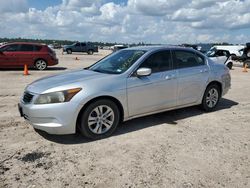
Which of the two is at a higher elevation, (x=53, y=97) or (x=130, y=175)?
(x=53, y=97)

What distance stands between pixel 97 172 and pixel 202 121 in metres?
3.18

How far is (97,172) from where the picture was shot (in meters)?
4.02

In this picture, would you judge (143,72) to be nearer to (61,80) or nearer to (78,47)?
(61,80)

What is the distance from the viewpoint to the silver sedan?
4875 mm

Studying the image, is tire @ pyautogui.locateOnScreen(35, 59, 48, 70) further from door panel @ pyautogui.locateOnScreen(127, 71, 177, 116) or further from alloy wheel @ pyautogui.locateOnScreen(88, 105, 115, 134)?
alloy wheel @ pyautogui.locateOnScreen(88, 105, 115, 134)

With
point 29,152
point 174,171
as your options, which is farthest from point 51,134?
point 174,171

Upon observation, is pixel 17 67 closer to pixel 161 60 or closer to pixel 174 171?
pixel 161 60

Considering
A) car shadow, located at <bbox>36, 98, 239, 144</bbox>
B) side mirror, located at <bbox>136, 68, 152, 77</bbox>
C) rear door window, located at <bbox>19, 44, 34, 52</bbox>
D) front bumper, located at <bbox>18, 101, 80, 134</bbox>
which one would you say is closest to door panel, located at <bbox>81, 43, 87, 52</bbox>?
rear door window, located at <bbox>19, 44, 34, 52</bbox>

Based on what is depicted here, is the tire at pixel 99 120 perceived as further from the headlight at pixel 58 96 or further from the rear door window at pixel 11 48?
the rear door window at pixel 11 48

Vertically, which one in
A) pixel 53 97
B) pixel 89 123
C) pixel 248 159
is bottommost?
pixel 248 159

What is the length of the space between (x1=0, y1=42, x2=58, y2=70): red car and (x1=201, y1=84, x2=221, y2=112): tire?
11906 mm

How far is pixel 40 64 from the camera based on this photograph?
16.9 m

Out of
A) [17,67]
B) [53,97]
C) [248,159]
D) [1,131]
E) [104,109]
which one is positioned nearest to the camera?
[248,159]

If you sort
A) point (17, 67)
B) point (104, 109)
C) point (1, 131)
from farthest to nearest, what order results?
point (17, 67), point (1, 131), point (104, 109)
